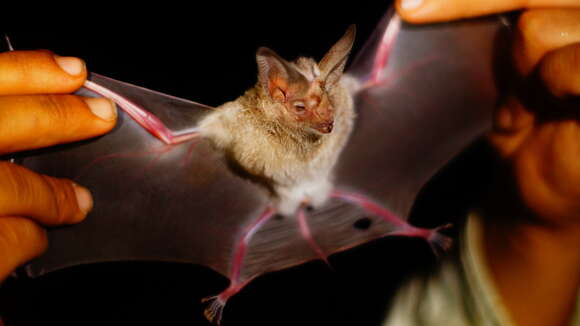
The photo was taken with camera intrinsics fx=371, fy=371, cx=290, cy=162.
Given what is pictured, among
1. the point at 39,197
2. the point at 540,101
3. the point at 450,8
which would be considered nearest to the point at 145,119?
the point at 39,197

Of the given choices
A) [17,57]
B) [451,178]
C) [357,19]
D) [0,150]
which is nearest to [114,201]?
[0,150]

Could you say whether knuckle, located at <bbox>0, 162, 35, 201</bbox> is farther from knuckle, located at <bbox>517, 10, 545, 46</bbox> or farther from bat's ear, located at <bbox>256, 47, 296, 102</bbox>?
knuckle, located at <bbox>517, 10, 545, 46</bbox>

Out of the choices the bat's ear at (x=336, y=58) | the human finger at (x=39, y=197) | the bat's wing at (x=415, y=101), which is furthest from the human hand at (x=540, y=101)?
the human finger at (x=39, y=197)

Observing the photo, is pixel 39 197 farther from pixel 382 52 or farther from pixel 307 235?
pixel 382 52

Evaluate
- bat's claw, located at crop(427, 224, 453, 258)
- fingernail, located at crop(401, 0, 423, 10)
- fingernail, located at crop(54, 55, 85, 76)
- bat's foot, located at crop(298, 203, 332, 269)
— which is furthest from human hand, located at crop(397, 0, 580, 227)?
fingernail, located at crop(54, 55, 85, 76)

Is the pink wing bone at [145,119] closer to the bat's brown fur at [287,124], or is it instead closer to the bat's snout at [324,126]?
the bat's brown fur at [287,124]

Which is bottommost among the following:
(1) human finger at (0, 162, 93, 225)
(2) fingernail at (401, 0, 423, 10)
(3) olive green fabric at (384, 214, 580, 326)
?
(3) olive green fabric at (384, 214, 580, 326)
